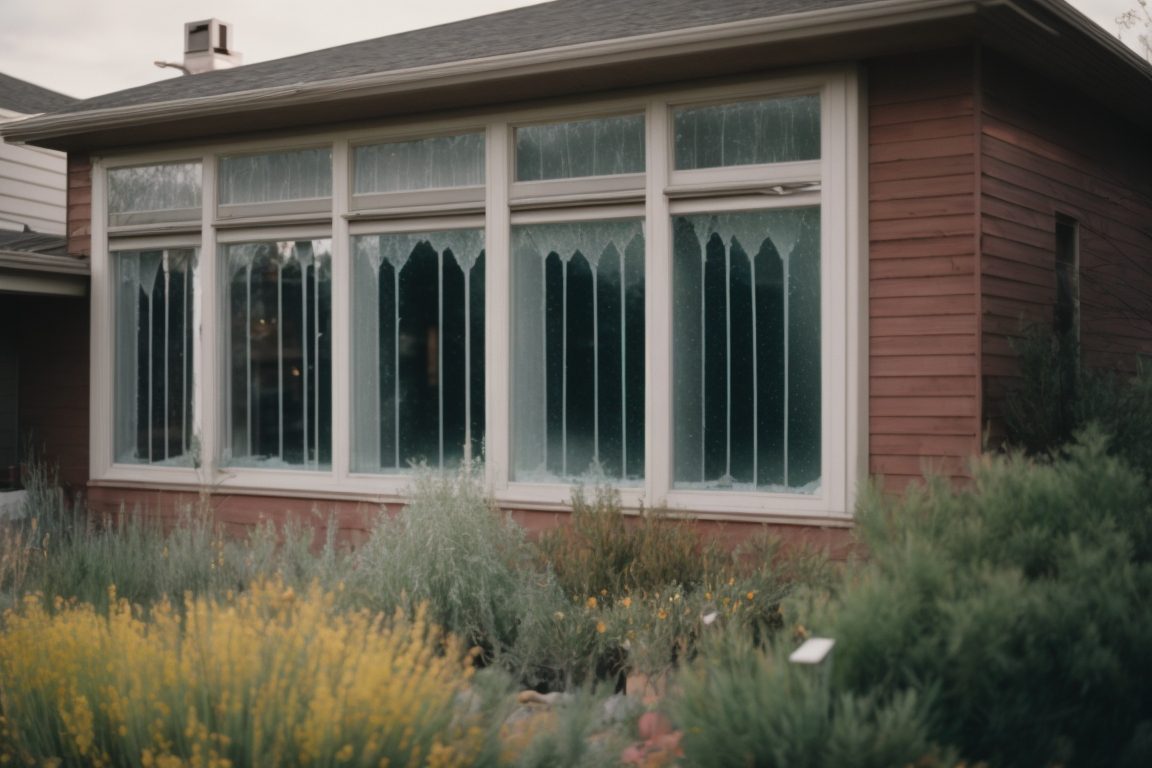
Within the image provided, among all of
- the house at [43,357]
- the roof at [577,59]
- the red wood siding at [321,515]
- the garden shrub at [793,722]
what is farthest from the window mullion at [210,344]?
the garden shrub at [793,722]

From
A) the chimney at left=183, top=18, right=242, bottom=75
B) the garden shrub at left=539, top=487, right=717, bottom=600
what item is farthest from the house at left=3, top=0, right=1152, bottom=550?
the chimney at left=183, top=18, right=242, bottom=75

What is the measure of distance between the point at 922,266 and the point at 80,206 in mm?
6710

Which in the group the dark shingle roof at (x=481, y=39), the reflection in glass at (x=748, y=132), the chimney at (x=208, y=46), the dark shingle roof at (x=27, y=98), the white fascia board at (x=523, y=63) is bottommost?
the reflection in glass at (x=748, y=132)

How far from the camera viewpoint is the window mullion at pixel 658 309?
757cm

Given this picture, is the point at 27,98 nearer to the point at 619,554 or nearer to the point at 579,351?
the point at 579,351

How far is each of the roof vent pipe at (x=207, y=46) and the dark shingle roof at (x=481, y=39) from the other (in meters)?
2.72

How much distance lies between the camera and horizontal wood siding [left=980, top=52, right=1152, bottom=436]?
23.0 ft

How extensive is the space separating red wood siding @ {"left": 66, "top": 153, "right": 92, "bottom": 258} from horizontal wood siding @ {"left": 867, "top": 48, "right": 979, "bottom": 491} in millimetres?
6271

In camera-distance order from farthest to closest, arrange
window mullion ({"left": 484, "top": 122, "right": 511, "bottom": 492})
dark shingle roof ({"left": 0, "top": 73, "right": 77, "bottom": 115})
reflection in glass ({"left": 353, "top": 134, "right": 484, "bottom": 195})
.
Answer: dark shingle roof ({"left": 0, "top": 73, "right": 77, "bottom": 115}) → reflection in glass ({"left": 353, "top": 134, "right": 484, "bottom": 195}) → window mullion ({"left": 484, "top": 122, "right": 511, "bottom": 492})

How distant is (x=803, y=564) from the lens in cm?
650

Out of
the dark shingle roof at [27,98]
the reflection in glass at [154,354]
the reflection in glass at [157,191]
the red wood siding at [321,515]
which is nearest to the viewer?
the red wood siding at [321,515]

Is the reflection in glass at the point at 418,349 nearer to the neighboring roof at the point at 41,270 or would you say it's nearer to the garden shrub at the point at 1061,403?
the neighboring roof at the point at 41,270

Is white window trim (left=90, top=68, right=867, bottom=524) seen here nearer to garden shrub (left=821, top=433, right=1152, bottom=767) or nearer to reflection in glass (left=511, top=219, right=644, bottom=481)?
reflection in glass (left=511, top=219, right=644, bottom=481)

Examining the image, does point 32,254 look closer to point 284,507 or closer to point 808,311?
point 284,507
